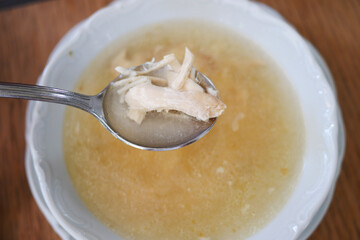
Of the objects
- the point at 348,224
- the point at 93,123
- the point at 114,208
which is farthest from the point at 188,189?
the point at 348,224

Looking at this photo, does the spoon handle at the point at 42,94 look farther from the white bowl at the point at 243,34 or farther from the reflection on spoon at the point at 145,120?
the white bowl at the point at 243,34

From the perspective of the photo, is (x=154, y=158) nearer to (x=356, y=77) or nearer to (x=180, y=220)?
(x=180, y=220)

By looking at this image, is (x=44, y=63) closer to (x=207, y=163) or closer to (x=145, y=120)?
(x=145, y=120)

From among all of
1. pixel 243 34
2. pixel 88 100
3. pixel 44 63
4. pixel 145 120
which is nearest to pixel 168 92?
pixel 145 120

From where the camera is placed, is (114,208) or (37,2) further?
(37,2)

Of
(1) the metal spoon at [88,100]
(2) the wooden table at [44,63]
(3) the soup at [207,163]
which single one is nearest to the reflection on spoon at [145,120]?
(1) the metal spoon at [88,100]

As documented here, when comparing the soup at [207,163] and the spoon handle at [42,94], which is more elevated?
the spoon handle at [42,94]

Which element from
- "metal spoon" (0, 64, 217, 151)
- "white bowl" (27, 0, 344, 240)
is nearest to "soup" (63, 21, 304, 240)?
"white bowl" (27, 0, 344, 240)

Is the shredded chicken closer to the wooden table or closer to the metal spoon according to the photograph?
the metal spoon
